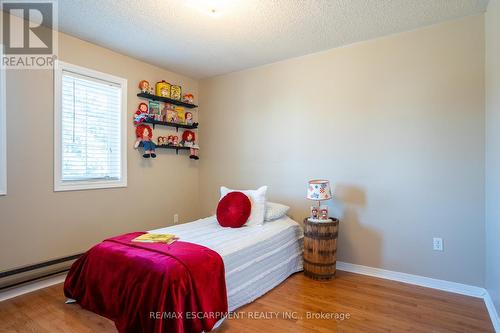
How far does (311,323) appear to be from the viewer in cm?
201

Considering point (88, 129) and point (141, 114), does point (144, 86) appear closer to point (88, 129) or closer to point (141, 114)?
point (141, 114)

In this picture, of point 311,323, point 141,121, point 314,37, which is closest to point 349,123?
point 314,37

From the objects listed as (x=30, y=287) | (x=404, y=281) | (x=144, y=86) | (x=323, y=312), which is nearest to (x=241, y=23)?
(x=144, y=86)

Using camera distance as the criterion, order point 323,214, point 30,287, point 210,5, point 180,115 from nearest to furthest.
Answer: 1. point 210,5
2. point 30,287
3. point 323,214
4. point 180,115

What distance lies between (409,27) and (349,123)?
1033mm

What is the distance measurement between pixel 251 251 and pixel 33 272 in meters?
2.01

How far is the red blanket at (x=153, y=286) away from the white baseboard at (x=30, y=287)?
1.84 ft

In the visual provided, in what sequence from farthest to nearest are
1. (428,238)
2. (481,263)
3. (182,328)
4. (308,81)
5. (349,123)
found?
Result: (308,81) < (349,123) < (428,238) < (481,263) < (182,328)

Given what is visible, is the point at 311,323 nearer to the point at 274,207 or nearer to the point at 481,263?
the point at 274,207

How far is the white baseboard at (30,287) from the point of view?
2.36 meters

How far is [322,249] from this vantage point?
2750 millimetres

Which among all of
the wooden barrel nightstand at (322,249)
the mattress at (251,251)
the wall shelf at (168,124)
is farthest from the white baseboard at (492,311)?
the wall shelf at (168,124)

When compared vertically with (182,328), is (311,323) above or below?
below

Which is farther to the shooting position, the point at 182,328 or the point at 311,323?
the point at 311,323
